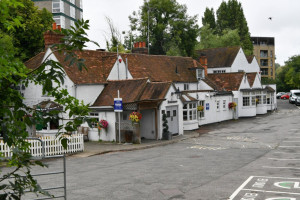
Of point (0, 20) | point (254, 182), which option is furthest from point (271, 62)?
point (0, 20)

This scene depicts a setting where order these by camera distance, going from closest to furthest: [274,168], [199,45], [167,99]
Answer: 1. [274,168]
2. [167,99]
3. [199,45]

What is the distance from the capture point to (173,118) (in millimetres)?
27984

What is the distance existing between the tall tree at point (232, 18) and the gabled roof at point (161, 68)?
53082 mm

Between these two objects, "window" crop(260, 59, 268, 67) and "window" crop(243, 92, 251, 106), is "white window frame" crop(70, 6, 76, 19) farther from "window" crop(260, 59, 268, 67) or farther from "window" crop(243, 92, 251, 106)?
"window" crop(260, 59, 268, 67)

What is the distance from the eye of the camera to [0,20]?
13.3 ft

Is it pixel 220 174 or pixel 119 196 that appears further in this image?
pixel 220 174

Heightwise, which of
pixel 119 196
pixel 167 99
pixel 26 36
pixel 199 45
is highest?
pixel 199 45

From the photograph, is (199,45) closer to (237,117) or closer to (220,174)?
(237,117)

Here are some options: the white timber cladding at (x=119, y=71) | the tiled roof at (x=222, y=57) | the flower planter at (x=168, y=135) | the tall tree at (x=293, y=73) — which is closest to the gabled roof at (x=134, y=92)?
the white timber cladding at (x=119, y=71)

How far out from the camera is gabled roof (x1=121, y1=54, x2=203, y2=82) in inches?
1293

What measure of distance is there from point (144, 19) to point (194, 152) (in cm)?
4233

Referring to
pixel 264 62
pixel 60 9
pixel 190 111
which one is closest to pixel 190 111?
pixel 190 111

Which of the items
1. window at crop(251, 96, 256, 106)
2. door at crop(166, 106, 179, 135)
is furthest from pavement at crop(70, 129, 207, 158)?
window at crop(251, 96, 256, 106)

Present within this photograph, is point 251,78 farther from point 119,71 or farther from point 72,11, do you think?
point 72,11
